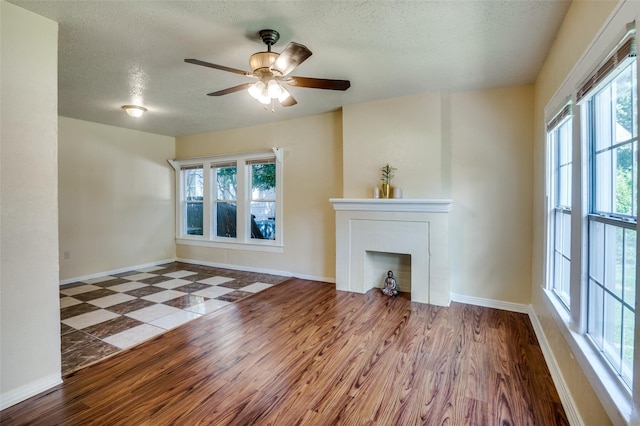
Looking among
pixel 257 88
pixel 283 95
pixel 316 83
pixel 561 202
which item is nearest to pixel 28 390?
pixel 257 88

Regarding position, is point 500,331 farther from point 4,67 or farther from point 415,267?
point 4,67

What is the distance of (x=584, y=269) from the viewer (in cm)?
164

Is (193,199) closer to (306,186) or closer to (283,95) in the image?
(306,186)

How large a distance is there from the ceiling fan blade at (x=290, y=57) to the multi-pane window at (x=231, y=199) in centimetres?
277

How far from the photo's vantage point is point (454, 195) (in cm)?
348

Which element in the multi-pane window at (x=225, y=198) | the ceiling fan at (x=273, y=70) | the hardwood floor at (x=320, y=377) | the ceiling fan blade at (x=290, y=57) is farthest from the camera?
the multi-pane window at (x=225, y=198)

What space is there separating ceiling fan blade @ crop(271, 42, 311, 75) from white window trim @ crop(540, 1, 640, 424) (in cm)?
146

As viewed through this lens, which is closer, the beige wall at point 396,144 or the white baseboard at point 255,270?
the beige wall at point 396,144

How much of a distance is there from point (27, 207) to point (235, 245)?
3.48 metres

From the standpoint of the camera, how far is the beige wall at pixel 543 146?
1405mm

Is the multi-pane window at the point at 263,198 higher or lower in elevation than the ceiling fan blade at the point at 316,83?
lower

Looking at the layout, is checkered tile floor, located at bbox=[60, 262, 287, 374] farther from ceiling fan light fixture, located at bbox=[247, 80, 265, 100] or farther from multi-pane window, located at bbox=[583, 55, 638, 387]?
multi-pane window, located at bbox=[583, 55, 638, 387]

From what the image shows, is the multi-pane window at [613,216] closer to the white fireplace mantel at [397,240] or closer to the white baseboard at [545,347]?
the white baseboard at [545,347]

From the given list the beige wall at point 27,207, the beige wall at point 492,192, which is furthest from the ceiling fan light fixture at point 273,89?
the beige wall at point 492,192
